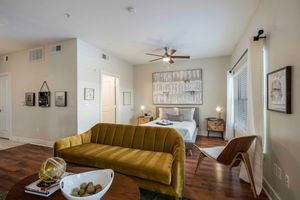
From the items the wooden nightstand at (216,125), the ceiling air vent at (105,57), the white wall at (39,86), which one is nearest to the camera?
the white wall at (39,86)

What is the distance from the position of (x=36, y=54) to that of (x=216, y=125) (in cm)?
592

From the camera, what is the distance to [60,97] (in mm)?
4152

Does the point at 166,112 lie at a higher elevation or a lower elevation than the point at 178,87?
lower

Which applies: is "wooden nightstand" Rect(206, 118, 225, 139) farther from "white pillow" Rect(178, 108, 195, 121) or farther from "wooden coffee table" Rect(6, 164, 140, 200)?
"wooden coffee table" Rect(6, 164, 140, 200)

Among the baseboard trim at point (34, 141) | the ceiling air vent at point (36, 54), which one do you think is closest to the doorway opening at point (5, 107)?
the baseboard trim at point (34, 141)

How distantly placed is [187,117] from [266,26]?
354 cm

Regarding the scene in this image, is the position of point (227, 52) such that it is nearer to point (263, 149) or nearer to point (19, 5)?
point (263, 149)

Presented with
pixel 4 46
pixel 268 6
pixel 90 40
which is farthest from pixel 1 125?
pixel 268 6

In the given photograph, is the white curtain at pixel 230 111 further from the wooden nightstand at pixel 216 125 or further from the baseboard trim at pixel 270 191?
the baseboard trim at pixel 270 191

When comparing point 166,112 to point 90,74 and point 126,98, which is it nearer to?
point 126,98

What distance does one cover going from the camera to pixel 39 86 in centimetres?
454

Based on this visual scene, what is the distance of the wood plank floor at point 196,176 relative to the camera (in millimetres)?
2188

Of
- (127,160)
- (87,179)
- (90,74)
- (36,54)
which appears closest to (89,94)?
(90,74)

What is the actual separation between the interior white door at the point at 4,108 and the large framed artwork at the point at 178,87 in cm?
498
